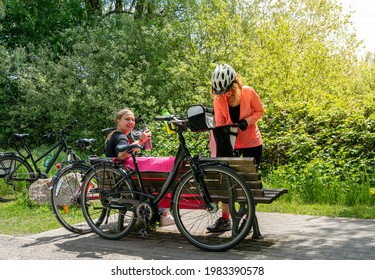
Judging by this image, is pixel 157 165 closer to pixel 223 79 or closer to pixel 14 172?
pixel 223 79

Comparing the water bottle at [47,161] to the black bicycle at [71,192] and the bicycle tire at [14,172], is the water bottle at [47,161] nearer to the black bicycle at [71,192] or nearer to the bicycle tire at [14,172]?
the bicycle tire at [14,172]

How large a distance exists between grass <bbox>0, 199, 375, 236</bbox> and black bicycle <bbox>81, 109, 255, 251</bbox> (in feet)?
3.34

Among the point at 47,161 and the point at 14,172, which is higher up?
the point at 47,161

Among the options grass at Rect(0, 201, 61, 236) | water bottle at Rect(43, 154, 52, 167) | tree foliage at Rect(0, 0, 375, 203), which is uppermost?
tree foliage at Rect(0, 0, 375, 203)

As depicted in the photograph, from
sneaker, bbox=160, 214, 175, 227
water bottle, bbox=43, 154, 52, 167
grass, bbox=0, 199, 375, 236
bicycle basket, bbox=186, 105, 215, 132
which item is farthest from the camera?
water bottle, bbox=43, 154, 52, 167

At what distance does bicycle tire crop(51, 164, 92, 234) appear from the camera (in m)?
6.36

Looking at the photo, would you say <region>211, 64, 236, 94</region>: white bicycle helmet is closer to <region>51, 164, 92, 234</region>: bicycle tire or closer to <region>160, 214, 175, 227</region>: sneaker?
<region>160, 214, 175, 227</region>: sneaker

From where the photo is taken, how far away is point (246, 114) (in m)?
5.66

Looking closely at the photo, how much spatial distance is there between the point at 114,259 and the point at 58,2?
18.5 m

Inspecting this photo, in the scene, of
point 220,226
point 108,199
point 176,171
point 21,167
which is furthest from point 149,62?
point 176,171

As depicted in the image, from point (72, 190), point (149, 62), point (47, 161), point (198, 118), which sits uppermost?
point (149, 62)

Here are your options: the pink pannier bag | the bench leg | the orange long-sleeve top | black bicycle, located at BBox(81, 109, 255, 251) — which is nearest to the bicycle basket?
black bicycle, located at BBox(81, 109, 255, 251)

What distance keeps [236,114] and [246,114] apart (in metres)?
0.13
